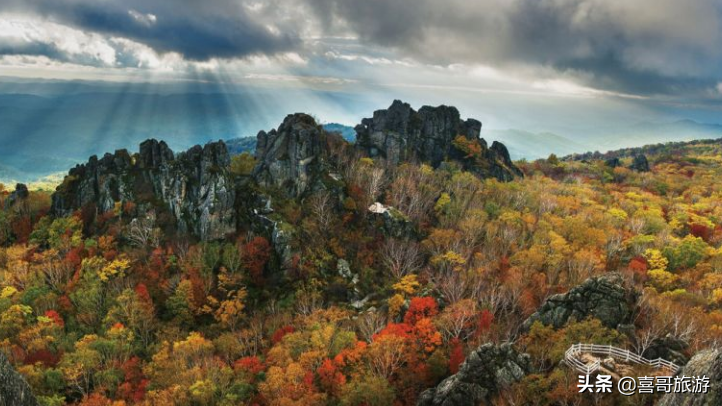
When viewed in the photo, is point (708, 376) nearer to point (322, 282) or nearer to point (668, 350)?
point (668, 350)

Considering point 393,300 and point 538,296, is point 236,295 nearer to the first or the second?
point 393,300

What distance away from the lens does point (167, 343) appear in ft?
174

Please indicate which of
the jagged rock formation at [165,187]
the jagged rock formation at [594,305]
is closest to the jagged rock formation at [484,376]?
the jagged rock formation at [594,305]

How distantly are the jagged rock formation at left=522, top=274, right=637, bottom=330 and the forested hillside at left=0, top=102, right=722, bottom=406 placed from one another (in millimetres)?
179

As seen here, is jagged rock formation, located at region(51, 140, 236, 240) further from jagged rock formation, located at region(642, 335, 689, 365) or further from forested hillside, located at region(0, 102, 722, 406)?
jagged rock formation, located at region(642, 335, 689, 365)

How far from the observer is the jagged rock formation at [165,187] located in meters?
74.7

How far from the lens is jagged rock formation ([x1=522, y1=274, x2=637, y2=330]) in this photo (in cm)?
4181

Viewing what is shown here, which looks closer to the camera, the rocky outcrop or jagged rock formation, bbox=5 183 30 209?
the rocky outcrop

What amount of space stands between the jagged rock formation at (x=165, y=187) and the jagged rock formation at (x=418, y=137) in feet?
171

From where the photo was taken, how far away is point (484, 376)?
35406 millimetres

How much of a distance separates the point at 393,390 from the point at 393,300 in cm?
1822

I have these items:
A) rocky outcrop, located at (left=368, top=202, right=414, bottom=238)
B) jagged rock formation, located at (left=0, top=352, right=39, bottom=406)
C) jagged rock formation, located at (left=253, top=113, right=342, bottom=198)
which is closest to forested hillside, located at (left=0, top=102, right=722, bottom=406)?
jagged rock formation, located at (left=253, top=113, right=342, bottom=198)

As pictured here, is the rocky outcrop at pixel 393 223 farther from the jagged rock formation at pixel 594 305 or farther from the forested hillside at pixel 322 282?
the jagged rock formation at pixel 594 305

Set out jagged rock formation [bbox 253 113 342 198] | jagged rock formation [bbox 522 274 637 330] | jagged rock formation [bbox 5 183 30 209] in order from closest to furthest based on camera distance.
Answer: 1. jagged rock formation [bbox 522 274 637 330]
2. jagged rock formation [bbox 253 113 342 198]
3. jagged rock formation [bbox 5 183 30 209]
